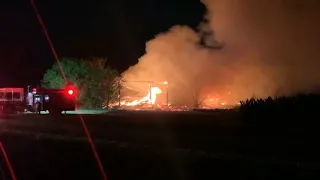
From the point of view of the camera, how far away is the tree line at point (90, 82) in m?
41.9

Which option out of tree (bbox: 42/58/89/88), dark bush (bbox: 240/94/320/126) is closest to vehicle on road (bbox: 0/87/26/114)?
tree (bbox: 42/58/89/88)

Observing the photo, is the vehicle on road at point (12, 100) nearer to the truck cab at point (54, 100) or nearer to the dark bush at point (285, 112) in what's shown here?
the truck cab at point (54, 100)

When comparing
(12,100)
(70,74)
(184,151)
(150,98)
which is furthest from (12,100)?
(184,151)

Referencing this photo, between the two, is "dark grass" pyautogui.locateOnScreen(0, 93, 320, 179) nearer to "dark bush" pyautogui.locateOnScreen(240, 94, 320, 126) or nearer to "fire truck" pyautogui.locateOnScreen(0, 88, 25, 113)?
"dark bush" pyautogui.locateOnScreen(240, 94, 320, 126)

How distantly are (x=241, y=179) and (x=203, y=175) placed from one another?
76 cm

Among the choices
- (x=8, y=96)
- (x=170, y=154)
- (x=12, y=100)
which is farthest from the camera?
(x=8, y=96)

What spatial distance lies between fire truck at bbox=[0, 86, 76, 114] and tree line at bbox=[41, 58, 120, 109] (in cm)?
408

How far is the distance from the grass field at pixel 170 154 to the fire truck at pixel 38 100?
1690 centimetres

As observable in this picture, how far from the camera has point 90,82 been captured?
41.8 m

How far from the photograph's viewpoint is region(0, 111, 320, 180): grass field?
33.5 feet

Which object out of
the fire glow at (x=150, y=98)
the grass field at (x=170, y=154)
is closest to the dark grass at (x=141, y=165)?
the grass field at (x=170, y=154)

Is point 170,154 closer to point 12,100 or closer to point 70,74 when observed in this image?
point 12,100

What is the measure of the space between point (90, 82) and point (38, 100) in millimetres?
5696

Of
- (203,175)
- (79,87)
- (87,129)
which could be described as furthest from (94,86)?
(203,175)
